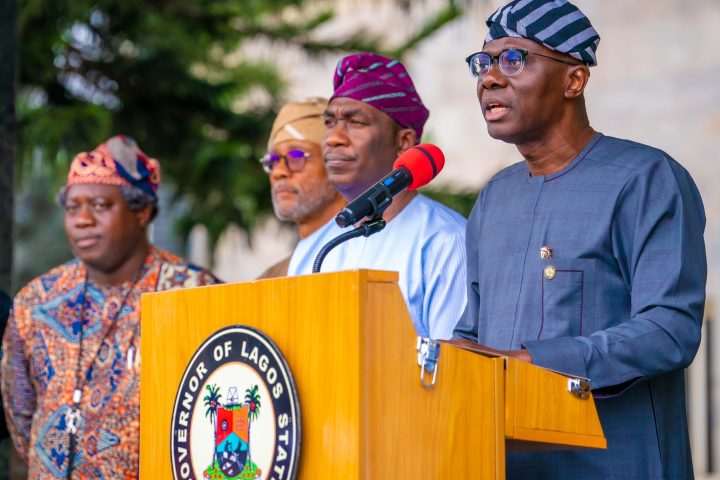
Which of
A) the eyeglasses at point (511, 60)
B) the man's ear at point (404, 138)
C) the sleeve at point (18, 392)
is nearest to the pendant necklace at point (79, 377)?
the sleeve at point (18, 392)

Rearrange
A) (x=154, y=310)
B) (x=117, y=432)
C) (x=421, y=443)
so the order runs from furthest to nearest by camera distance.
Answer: (x=117, y=432)
(x=154, y=310)
(x=421, y=443)

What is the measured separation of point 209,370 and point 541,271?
2.85 feet

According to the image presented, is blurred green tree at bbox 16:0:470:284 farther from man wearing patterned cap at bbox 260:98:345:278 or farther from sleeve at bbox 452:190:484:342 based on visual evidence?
sleeve at bbox 452:190:484:342

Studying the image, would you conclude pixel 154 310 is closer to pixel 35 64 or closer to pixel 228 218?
pixel 35 64

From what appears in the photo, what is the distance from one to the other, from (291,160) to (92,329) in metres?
1.03

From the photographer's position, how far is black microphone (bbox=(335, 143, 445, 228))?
9.30 ft

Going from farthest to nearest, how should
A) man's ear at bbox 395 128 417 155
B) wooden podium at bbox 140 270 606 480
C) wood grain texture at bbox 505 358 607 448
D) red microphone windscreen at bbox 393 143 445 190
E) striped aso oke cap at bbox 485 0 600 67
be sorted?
man's ear at bbox 395 128 417 155, striped aso oke cap at bbox 485 0 600 67, red microphone windscreen at bbox 393 143 445 190, wood grain texture at bbox 505 358 607 448, wooden podium at bbox 140 270 606 480

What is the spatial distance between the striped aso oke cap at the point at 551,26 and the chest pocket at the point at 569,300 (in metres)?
0.55

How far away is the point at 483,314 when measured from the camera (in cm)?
330

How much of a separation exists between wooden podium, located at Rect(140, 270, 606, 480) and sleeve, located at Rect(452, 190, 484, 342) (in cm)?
57

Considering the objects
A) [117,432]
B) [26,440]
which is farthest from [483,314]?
[26,440]

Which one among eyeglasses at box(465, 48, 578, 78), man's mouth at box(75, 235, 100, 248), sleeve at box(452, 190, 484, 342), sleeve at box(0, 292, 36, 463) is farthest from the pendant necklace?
eyeglasses at box(465, 48, 578, 78)

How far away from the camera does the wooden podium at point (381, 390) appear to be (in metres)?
2.46

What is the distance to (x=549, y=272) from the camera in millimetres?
3102
